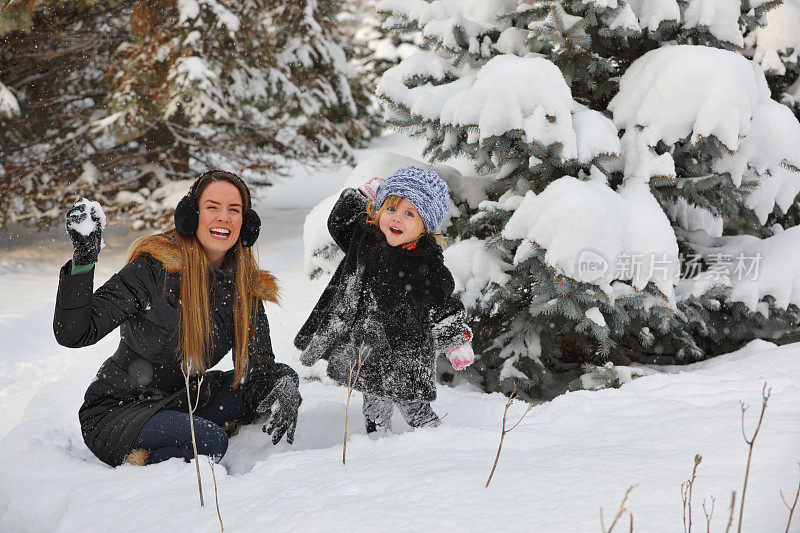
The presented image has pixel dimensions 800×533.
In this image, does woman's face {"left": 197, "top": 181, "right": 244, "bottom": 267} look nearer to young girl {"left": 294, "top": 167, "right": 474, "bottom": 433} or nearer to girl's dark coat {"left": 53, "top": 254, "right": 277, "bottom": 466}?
girl's dark coat {"left": 53, "top": 254, "right": 277, "bottom": 466}

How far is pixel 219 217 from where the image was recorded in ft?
9.61

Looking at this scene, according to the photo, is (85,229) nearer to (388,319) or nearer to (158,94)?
(388,319)

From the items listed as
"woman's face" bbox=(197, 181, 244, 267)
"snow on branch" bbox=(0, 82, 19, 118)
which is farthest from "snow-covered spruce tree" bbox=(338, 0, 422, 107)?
"snow on branch" bbox=(0, 82, 19, 118)

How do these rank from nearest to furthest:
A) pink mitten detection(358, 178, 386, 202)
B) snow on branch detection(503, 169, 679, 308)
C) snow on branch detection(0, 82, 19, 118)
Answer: pink mitten detection(358, 178, 386, 202) < snow on branch detection(503, 169, 679, 308) < snow on branch detection(0, 82, 19, 118)

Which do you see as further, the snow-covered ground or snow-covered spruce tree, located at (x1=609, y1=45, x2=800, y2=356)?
snow-covered spruce tree, located at (x1=609, y1=45, x2=800, y2=356)

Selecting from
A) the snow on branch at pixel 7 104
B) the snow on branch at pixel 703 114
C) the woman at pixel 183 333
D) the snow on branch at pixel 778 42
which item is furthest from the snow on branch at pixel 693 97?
the snow on branch at pixel 7 104

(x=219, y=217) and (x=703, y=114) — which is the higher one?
(x=703, y=114)

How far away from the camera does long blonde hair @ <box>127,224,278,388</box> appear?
2.87m

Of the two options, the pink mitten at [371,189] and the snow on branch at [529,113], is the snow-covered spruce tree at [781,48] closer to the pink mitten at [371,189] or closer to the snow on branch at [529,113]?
the snow on branch at [529,113]

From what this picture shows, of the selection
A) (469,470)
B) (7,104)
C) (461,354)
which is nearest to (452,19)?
(461,354)

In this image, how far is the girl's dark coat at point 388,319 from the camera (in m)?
3.02

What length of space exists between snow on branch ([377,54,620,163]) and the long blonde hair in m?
1.54

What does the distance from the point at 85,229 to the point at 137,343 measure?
28.7 inches

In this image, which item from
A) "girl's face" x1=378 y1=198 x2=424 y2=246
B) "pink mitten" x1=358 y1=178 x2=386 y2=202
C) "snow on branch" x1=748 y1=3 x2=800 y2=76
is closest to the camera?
"girl's face" x1=378 y1=198 x2=424 y2=246
